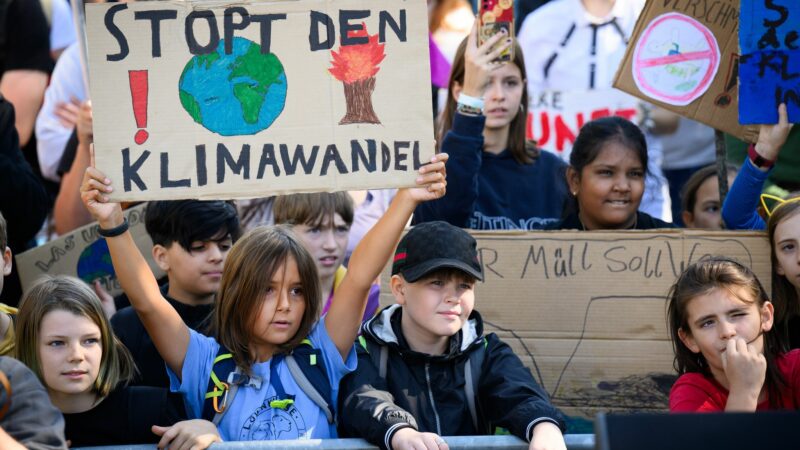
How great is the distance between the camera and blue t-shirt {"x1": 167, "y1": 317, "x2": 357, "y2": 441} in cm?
399

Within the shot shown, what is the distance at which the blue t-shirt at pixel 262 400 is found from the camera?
399cm

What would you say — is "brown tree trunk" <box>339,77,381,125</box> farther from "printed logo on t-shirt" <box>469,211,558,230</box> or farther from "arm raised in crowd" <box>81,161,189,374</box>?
"printed logo on t-shirt" <box>469,211,558,230</box>

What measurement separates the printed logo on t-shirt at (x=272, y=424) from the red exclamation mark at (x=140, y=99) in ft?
3.30

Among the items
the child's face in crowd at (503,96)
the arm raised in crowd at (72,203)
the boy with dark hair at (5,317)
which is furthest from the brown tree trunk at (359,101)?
the arm raised in crowd at (72,203)

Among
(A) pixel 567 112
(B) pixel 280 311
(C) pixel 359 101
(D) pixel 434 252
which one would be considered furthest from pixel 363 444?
(A) pixel 567 112

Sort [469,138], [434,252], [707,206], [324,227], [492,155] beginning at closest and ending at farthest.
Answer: [434,252], [469,138], [324,227], [492,155], [707,206]

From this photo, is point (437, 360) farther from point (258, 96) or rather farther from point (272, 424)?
point (258, 96)

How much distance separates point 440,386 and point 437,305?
28cm

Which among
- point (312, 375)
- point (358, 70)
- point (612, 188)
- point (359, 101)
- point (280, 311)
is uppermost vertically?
point (358, 70)

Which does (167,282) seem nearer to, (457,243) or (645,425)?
(457,243)

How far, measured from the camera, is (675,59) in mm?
5113

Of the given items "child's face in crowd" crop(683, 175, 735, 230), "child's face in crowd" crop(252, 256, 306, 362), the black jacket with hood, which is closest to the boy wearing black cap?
the black jacket with hood

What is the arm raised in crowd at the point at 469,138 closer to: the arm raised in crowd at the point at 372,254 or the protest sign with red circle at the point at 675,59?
the protest sign with red circle at the point at 675,59

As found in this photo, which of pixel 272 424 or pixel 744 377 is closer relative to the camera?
pixel 744 377
